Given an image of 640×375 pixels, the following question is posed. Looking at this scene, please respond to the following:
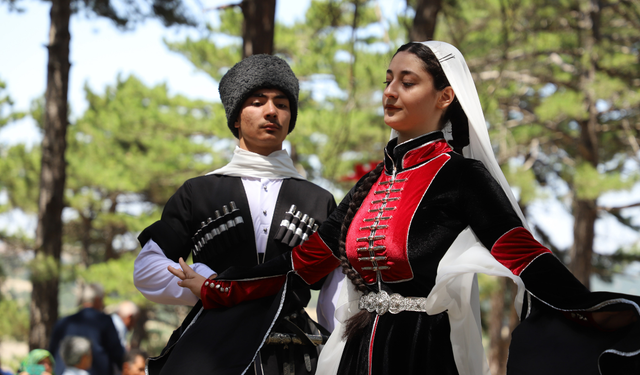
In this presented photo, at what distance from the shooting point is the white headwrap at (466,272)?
2.00 m

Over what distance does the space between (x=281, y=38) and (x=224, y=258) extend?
17.6 meters

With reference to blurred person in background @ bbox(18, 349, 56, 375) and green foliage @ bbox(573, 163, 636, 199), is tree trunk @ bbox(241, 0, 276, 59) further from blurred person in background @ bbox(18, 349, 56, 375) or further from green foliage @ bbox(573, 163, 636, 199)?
green foliage @ bbox(573, 163, 636, 199)

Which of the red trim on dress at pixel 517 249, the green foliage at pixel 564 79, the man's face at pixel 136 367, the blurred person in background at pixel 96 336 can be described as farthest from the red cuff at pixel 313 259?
the green foliage at pixel 564 79

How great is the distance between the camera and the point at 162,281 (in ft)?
8.77

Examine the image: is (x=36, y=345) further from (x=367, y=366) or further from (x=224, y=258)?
(x=367, y=366)

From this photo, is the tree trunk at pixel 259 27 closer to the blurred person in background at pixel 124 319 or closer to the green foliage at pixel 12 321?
the blurred person in background at pixel 124 319

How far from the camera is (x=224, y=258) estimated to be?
9.21 feet

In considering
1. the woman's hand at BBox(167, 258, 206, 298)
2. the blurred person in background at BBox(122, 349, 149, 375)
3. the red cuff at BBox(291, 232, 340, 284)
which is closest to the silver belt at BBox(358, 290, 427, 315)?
the red cuff at BBox(291, 232, 340, 284)

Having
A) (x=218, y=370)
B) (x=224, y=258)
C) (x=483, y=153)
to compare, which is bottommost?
(x=218, y=370)

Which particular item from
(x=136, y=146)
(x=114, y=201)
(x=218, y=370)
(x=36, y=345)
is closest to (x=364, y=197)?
(x=218, y=370)

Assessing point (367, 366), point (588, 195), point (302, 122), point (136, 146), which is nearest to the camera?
point (367, 366)

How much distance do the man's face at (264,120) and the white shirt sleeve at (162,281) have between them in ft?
2.25

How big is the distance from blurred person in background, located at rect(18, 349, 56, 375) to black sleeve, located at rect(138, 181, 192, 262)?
337cm

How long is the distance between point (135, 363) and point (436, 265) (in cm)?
409
